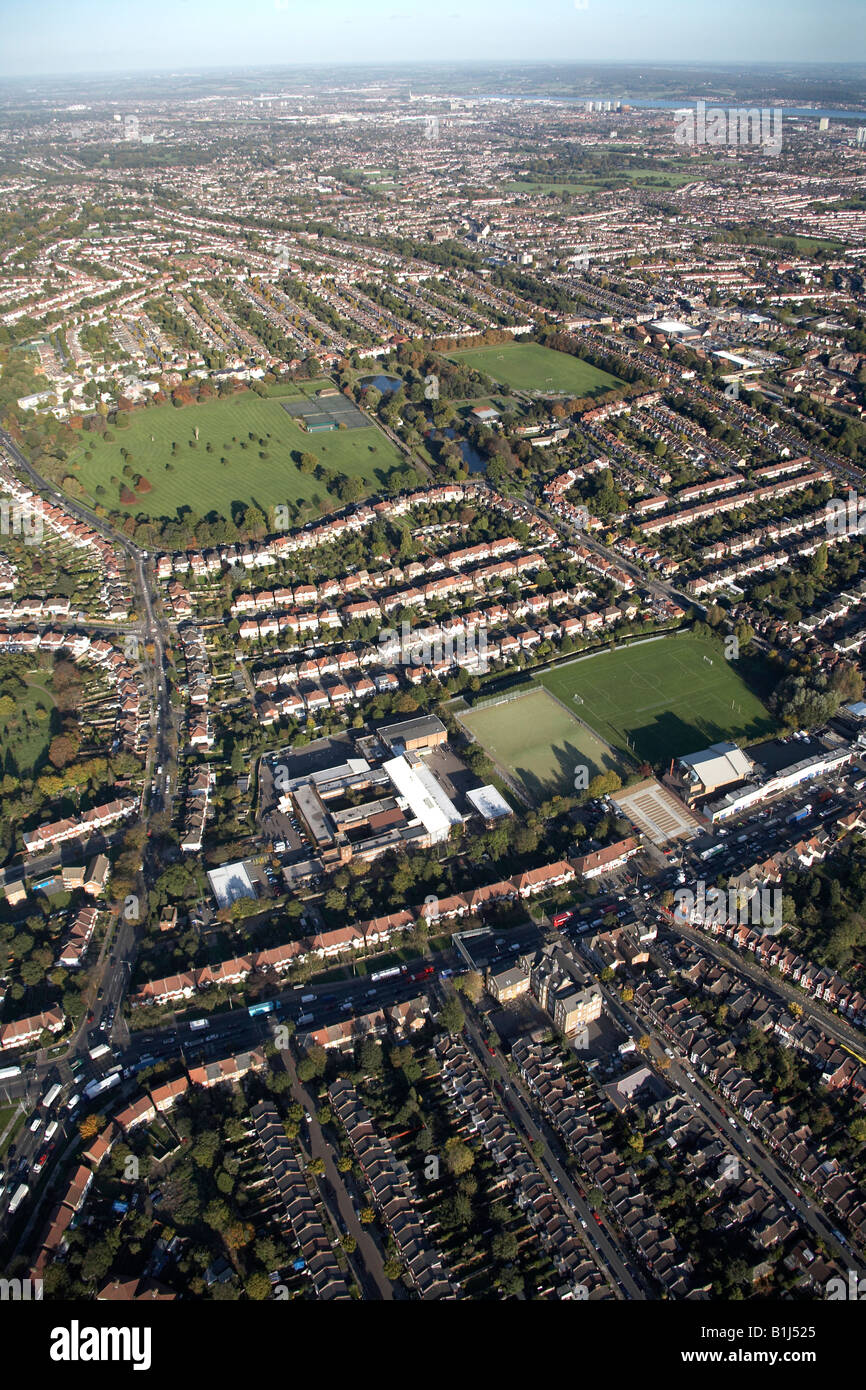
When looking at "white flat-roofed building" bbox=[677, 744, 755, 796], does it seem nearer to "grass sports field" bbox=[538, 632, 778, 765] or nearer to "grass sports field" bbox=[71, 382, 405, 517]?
"grass sports field" bbox=[538, 632, 778, 765]

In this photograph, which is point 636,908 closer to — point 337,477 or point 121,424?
point 337,477

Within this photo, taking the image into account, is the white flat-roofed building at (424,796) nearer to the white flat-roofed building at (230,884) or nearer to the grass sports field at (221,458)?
the white flat-roofed building at (230,884)

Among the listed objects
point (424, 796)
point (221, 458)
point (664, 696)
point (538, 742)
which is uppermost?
point (221, 458)

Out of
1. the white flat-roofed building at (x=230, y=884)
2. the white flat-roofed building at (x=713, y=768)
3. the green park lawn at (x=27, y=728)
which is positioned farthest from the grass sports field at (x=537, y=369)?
the white flat-roofed building at (x=230, y=884)

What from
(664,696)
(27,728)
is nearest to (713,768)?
(664,696)

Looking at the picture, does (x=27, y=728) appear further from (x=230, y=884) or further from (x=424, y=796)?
(x=424, y=796)

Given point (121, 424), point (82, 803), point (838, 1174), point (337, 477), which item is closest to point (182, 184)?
point (121, 424)
